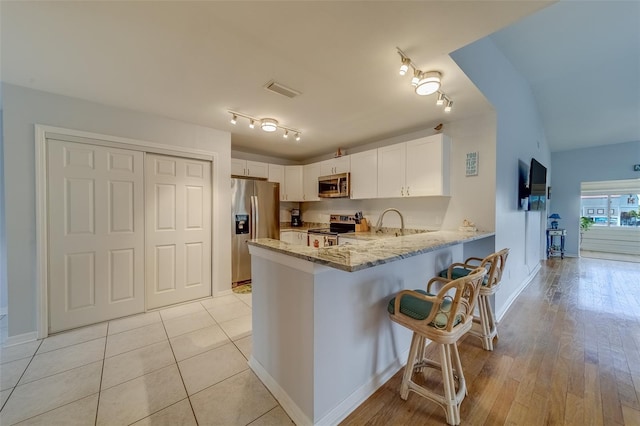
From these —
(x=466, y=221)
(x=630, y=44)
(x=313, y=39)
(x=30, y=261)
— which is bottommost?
(x=30, y=261)

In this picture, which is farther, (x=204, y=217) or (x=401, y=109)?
(x=204, y=217)

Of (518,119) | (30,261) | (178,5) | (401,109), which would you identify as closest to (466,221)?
(401,109)

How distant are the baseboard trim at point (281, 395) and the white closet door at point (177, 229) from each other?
1841 mm

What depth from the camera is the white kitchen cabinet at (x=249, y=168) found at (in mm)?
4254

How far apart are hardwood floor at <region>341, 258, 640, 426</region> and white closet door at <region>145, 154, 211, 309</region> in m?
2.74

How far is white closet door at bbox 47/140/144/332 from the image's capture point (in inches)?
97.3

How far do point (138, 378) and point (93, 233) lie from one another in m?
1.75

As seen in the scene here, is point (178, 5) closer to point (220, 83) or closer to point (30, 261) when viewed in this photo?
point (220, 83)

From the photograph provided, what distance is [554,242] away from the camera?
6.73 metres

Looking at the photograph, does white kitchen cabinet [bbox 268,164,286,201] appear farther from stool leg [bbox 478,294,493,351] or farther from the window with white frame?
the window with white frame

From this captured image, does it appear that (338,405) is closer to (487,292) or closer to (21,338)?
(487,292)

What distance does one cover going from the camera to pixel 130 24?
154 cm

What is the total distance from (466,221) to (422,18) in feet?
7.36

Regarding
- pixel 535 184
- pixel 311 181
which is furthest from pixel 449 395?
pixel 311 181
